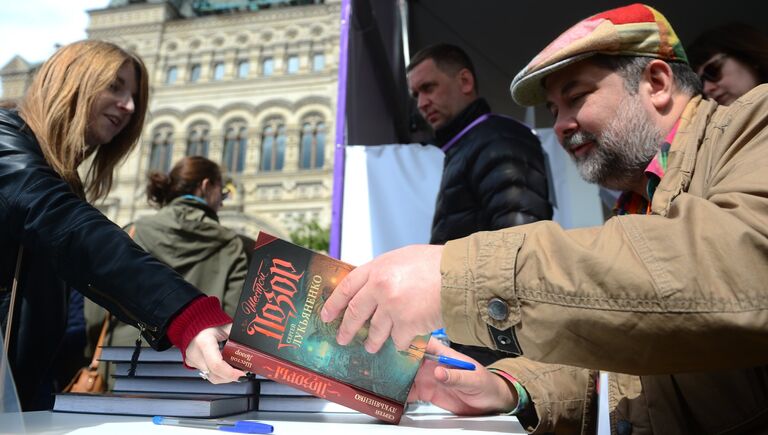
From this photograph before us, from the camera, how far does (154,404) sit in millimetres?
817

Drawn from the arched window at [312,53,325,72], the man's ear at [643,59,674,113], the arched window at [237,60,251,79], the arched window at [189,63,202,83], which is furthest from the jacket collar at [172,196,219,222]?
the arched window at [189,63,202,83]

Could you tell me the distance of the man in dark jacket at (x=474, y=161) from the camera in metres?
1.69

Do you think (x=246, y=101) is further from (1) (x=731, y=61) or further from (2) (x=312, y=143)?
(1) (x=731, y=61)

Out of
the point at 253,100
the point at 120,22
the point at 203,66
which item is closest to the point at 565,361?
the point at 253,100

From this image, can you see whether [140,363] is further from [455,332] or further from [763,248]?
[763,248]

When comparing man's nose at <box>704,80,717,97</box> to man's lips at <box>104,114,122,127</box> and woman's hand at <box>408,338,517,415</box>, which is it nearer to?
woman's hand at <box>408,338,517,415</box>

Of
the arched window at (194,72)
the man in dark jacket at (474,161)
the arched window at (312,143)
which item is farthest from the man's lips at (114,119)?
the arched window at (194,72)

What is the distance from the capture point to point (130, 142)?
5.11 feet

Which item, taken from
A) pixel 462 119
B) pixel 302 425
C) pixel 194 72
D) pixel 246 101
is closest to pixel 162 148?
pixel 194 72

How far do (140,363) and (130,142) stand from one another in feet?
2.64

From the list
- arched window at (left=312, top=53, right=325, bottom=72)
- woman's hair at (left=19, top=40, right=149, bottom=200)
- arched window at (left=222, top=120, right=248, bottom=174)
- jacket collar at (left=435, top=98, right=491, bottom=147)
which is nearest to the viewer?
woman's hair at (left=19, top=40, right=149, bottom=200)

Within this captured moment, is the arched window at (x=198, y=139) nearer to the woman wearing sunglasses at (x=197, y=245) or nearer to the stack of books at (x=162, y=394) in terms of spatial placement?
the woman wearing sunglasses at (x=197, y=245)

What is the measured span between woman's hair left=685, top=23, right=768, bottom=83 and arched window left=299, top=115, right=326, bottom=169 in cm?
1672

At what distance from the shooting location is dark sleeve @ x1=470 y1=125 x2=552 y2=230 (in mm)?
1671
